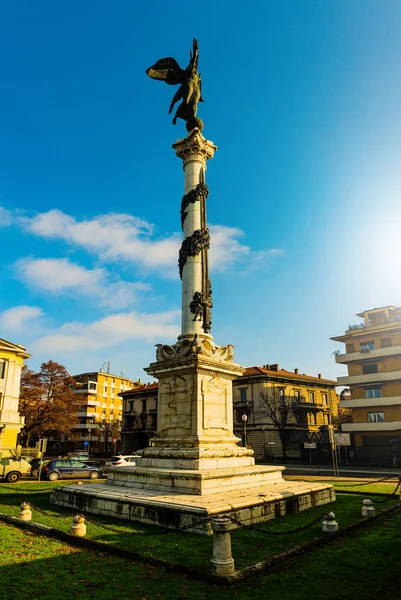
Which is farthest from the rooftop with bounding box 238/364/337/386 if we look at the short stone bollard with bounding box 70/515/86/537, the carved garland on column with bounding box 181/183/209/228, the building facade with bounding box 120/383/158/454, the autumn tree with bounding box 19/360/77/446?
the short stone bollard with bounding box 70/515/86/537

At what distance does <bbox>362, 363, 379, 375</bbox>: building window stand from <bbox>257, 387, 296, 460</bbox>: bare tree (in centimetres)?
1020

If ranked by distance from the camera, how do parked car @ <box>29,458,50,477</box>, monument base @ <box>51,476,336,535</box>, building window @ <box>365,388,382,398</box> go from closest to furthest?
monument base @ <box>51,476,336,535</box> < parked car @ <box>29,458,50,477</box> < building window @ <box>365,388,382,398</box>

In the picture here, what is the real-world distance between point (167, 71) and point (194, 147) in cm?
450

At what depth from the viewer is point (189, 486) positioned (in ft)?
37.8

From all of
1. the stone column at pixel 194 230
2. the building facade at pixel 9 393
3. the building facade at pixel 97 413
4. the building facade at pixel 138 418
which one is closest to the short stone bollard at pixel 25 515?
the stone column at pixel 194 230

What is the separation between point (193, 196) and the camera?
1639 cm

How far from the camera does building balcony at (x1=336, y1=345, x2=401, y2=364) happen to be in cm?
4361

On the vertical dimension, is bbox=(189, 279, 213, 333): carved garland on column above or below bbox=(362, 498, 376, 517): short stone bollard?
above

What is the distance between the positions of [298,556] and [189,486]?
171 inches

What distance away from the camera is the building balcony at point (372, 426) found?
41.4 metres

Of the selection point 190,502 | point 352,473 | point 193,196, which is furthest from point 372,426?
point 190,502

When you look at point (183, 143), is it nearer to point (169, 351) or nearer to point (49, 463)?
point (169, 351)

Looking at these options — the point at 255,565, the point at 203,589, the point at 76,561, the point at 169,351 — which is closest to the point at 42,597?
the point at 76,561

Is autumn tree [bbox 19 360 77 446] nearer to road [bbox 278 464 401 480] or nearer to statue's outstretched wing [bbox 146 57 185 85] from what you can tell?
road [bbox 278 464 401 480]
